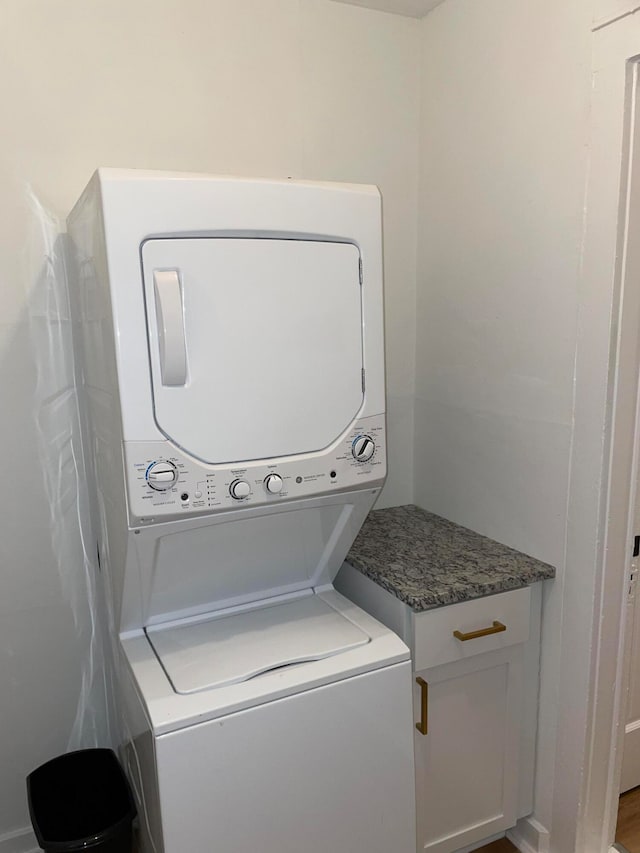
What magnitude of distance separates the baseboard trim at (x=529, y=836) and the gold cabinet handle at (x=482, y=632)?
24.7 inches

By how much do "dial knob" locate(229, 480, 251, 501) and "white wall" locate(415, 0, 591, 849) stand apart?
0.82 meters

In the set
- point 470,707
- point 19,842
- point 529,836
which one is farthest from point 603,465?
point 19,842

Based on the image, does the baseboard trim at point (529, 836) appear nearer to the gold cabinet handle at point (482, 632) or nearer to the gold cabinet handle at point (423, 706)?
the gold cabinet handle at point (423, 706)

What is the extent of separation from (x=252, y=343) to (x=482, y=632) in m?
0.93

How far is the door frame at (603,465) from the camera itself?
139cm

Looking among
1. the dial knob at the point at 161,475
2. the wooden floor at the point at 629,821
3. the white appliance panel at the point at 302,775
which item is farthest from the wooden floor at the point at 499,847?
the dial knob at the point at 161,475

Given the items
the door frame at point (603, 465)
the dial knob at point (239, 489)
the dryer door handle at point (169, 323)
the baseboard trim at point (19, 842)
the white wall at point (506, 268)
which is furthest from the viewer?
the baseboard trim at point (19, 842)

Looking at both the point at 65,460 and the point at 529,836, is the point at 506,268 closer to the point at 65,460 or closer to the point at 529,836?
the point at 65,460

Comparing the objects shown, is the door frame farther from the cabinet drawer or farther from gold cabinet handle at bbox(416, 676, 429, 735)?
gold cabinet handle at bbox(416, 676, 429, 735)

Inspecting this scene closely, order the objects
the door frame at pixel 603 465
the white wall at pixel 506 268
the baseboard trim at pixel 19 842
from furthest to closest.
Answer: the baseboard trim at pixel 19 842
the white wall at pixel 506 268
the door frame at pixel 603 465

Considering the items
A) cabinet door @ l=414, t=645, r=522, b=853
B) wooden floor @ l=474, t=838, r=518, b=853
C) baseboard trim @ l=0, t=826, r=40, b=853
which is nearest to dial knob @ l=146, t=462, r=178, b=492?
cabinet door @ l=414, t=645, r=522, b=853

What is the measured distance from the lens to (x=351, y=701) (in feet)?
4.46

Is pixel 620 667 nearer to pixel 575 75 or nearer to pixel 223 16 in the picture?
pixel 575 75

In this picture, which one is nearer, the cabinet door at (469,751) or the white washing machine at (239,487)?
the white washing machine at (239,487)
